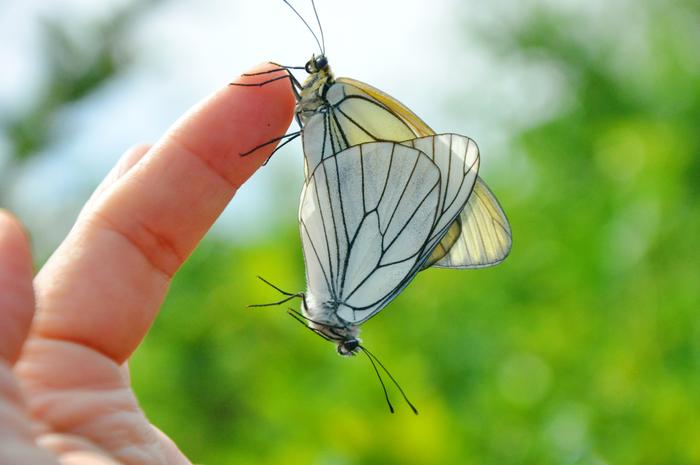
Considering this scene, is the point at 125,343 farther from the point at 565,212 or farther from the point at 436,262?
the point at 565,212

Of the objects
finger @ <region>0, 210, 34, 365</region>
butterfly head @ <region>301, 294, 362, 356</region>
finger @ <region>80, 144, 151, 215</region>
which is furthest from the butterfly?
finger @ <region>0, 210, 34, 365</region>

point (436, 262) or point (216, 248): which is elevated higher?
point (216, 248)

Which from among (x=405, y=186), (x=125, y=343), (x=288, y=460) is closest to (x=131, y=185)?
(x=125, y=343)

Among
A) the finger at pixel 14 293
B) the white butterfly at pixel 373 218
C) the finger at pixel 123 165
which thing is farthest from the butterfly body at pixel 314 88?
the finger at pixel 14 293

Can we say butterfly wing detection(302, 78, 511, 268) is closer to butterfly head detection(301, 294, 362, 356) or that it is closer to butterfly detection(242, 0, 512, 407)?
butterfly detection(242, 0, 512, 407)

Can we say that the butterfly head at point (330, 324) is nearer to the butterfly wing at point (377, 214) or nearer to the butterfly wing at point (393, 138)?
the butterfly wing at point (377, 214)

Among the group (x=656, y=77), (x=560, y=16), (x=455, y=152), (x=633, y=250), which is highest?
(x=560, y=16)

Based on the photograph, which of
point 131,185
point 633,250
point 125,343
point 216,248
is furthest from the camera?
point 216,248
